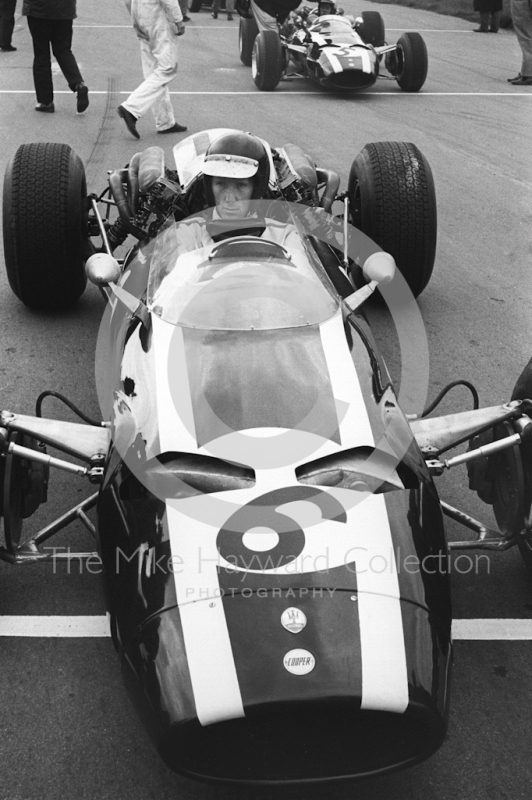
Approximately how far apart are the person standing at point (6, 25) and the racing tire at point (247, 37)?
348 centimetres

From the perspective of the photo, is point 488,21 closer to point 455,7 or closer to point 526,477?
point 455,7

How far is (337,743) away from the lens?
2070mm

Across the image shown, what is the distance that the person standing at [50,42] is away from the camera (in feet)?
29.5

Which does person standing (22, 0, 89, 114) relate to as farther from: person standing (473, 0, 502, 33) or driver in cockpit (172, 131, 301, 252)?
person standing (473, 0, 502, 33)

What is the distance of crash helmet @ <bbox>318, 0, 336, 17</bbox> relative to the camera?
1225 centimetres

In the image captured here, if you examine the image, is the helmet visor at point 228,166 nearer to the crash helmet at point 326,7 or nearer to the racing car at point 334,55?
the racing car at point 334,55

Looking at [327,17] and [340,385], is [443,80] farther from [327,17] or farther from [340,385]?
[340,385]

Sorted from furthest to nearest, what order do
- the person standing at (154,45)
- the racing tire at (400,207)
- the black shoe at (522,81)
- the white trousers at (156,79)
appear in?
the black shoe at (522,81) → the white trousers at (156,79) → the person standing at (154,45) → the racing tire at (400,207)

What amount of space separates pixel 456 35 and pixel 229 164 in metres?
14.6

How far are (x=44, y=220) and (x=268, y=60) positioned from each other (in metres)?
7.64

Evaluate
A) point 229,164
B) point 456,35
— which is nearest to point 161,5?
point 229,164

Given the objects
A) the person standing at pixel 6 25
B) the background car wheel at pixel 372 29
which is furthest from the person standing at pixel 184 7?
the background car wheel at pixel 372 29

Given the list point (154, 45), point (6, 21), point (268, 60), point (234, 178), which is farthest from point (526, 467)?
point (6, 21)

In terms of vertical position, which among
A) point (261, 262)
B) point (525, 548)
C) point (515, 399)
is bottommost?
point (525, 548)
